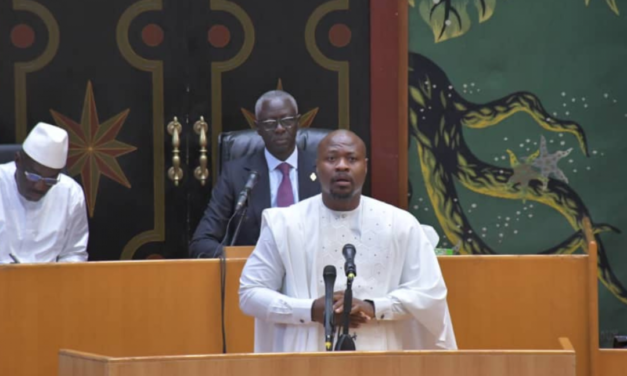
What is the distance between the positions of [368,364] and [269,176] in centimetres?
313

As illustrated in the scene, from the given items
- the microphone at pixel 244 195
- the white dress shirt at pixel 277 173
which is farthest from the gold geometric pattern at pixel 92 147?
the microphone at pixel 244 195

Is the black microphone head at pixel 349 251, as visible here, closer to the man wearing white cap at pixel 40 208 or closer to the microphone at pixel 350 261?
the microphone at pixel 350 261

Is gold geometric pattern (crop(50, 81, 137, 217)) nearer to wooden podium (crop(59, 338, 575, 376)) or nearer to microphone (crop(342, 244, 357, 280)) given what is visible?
microphone (crop(342, 244, 357, 280))

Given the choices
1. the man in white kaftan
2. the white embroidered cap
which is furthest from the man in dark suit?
the man in white kaftan

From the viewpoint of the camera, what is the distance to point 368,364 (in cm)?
465

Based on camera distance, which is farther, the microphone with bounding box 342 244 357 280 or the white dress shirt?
the white dress shirt

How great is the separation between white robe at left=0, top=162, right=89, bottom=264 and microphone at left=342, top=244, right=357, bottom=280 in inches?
97.3

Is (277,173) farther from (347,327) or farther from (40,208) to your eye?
(347,327)

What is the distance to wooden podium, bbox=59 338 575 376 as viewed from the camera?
182 inches

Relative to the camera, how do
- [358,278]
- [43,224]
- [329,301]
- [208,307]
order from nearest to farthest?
[329,301], [358,278], [208,307], [43,224]

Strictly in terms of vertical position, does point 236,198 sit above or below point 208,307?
above

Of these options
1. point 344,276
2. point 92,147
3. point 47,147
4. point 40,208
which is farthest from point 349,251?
point 92,147

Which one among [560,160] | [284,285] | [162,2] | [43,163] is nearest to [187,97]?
[162,2]

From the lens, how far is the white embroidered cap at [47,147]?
732 centimetres
